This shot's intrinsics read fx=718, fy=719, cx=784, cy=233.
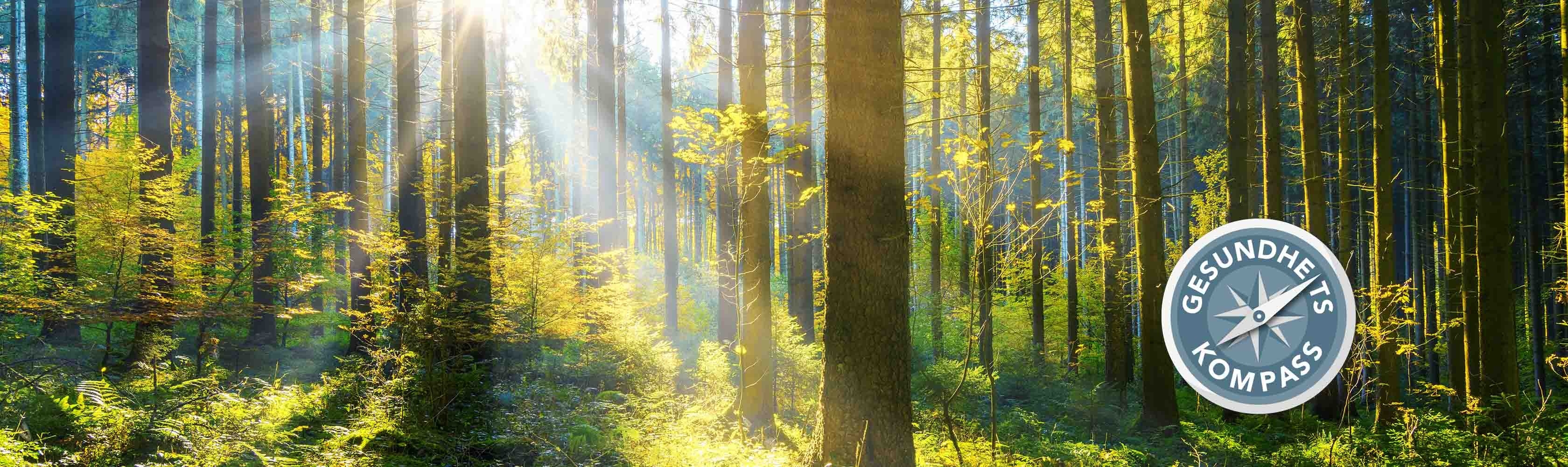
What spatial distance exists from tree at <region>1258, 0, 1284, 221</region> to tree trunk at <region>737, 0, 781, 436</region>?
706 cm

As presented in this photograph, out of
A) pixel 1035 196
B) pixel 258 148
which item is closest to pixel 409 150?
pixel 258 148

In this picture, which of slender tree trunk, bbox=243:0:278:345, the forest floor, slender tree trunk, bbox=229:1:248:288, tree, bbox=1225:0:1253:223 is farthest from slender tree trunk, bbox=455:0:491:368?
tree, bbox=1225:0:1253:223

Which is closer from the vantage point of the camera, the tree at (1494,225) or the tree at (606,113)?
the tree at (1494,225)

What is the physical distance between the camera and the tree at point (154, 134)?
8562 millimetres

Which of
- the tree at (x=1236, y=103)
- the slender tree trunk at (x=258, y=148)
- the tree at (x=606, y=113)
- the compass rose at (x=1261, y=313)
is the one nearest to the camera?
the compass rose at (x=1261, y=313)

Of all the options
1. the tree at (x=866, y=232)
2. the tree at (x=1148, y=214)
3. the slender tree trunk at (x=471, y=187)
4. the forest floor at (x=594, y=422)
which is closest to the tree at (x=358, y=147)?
the forest floor at (x=594, y=422)

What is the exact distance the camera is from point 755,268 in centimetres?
840

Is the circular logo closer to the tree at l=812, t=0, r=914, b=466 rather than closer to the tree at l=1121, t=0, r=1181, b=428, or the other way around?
the tree at l=812, t=0, r=914, b=466

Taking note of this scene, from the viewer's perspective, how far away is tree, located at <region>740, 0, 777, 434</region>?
8.42 metres

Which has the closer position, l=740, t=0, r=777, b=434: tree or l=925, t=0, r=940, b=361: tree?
l=740, t=0, r=777, b=434: tree

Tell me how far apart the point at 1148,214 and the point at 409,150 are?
397 inches

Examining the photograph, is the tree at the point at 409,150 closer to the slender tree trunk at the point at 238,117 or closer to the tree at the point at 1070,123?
the slender tree trunk at the point at 238,117

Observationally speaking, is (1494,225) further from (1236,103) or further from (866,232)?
(866,232)

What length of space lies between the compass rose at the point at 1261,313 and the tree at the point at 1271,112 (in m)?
6.69
